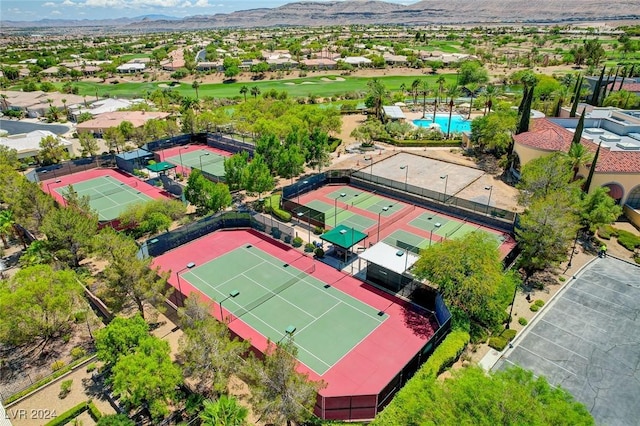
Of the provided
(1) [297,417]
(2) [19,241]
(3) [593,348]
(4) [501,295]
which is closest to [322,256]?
(4) [501,295]

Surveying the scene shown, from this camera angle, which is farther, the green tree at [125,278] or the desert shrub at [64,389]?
the green tree at [125,278]

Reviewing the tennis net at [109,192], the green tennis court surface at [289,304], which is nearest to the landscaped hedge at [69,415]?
the green tennis court surface at [289,304]

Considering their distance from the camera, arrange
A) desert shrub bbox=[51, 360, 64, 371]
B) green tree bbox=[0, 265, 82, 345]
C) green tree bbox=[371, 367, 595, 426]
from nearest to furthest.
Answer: green tree bbox=[371, 367, 595, 426] → green tree bbox=[0, 265, 82, 345] → desert shrub bbox=[51, 360, 64, 371]

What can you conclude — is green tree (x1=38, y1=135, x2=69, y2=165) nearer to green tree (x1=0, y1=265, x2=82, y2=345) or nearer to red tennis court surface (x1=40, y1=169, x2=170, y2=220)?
red tennis court surface (x1=40, y1=169, x2=170, y2=220)

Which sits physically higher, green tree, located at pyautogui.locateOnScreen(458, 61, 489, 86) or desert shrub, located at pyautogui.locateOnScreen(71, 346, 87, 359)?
green tree, located at pyautogui.locateOnScreen(458, 61, 489, 86)

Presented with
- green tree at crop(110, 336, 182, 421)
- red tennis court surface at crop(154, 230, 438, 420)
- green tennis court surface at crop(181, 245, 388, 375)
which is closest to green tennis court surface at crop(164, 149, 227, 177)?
red tennis court surface at crop(154, 230, 438, 420)

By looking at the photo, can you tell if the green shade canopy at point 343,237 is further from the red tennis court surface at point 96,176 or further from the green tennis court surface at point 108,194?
the green tennis court surface at point 108,194

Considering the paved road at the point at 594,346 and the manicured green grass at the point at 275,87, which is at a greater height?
the paved road at the point at 594,346
